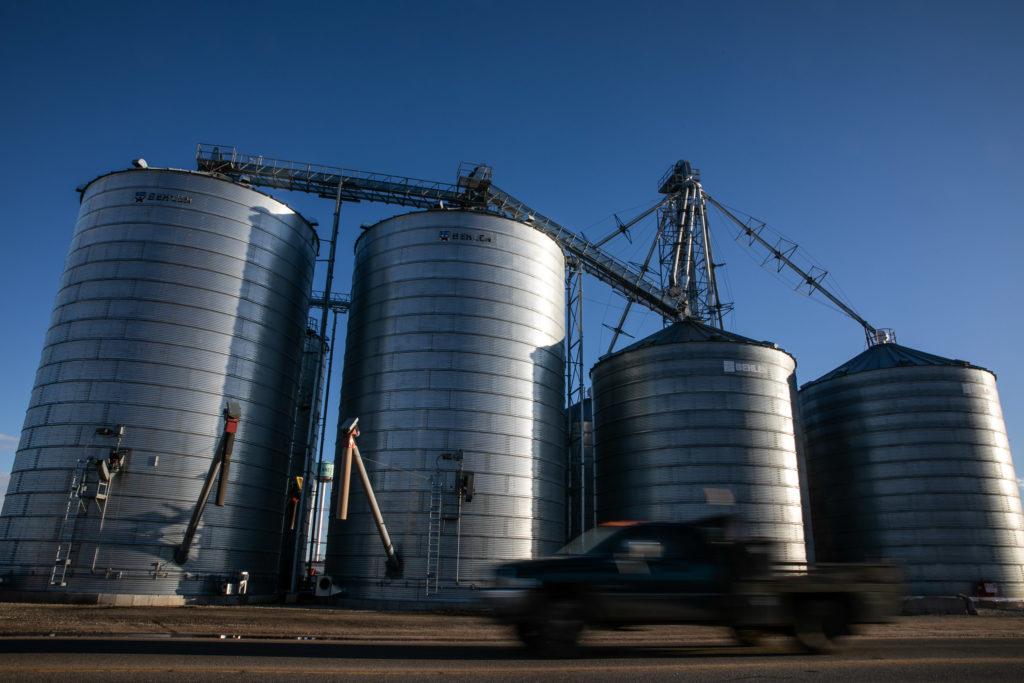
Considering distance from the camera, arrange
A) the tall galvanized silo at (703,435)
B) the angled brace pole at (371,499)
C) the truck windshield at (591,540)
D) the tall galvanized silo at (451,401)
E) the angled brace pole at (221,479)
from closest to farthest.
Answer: the truck windshield at (591,540), the angled brace pole at (221,479), the angled brace pole at (371,499), the tall galvanized silo at (451,401), the tall galvanized silo at (703,435)

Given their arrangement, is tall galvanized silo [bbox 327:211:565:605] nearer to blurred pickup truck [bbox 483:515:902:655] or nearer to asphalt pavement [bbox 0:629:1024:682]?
asphalt pavement [bbox 0:629:1024:682]

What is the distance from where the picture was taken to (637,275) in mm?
46781

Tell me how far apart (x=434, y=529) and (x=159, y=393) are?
37.9 feet

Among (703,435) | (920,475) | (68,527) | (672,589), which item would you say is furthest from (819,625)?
(920,475)

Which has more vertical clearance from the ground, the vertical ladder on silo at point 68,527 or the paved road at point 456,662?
the vertical ladder on silo at point 68,527

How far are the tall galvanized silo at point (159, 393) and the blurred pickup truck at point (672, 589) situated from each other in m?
19.1

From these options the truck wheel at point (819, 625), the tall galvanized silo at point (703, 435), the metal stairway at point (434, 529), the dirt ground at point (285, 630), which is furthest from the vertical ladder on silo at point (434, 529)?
the truck wheel at point (819, 625)

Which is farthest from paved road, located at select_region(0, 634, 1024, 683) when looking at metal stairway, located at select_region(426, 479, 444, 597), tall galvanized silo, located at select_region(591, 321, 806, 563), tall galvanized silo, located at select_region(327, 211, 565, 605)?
tall galvanized silo, located at select_region(591, 321, 806, 563)

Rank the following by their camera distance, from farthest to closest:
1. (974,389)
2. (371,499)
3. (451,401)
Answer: (974,389), (451,401), (371,499)

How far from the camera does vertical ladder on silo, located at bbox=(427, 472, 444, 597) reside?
25562mm

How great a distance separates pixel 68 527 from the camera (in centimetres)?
2345

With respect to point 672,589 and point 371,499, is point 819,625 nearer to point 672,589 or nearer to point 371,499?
point 672,589

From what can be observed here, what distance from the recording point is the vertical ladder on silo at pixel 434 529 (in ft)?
83.9

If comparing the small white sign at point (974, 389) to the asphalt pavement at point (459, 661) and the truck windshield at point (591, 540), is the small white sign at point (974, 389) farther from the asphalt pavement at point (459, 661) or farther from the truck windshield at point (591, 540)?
the truck windshield at point (591, 540)
